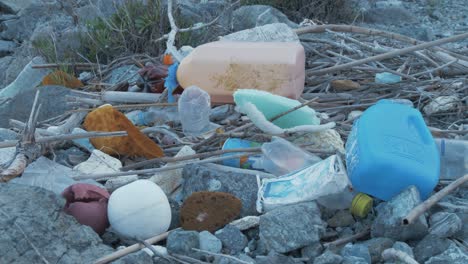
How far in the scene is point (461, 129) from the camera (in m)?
3.31

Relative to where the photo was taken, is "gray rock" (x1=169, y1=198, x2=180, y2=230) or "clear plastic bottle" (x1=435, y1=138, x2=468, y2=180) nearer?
"gray rock" (x1=169, y1=198, x2=180, y2=230)

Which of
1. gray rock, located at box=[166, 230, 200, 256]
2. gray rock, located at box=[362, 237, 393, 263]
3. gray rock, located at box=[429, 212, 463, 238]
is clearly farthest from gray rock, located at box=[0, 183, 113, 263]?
gray rock, located at box=[429, 212, 463, 238]

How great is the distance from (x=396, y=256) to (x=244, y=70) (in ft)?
5.22

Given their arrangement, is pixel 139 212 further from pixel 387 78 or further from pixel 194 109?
pixel 387 78

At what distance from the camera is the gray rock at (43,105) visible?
3848 millimetres

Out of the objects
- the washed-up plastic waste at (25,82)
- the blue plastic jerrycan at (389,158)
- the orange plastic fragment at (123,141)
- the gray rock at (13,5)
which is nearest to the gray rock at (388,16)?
the gray rock at (13,5)

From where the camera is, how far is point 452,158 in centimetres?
292

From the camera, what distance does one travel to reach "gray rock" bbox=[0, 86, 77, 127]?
3848 millimetres

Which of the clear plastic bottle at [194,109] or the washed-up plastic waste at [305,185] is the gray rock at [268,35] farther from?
the washed-up plastic waste at [305,185]

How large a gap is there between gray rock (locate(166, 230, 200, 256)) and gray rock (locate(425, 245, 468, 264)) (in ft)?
2.34

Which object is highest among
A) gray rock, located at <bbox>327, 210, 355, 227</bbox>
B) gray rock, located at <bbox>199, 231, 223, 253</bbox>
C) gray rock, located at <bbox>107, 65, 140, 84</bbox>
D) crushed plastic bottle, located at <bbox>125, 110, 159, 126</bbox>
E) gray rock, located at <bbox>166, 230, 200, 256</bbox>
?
gray rock, located at <bbox>166, 230, 200, 256</bbox>

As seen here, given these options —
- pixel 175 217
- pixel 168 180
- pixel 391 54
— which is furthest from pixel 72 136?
pixel 391 54

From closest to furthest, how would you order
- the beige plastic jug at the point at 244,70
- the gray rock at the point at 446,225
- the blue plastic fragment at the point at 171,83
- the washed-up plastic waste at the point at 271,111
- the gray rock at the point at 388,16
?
1. the gray rock at the point at 446,225
2. the washed-up plastic waste at the point at 271,111
3. the beige plastic jug at the point at 244,70
4. the blue plastic fragment at the point at 171,83
5. the gray rock at the point at 388,16

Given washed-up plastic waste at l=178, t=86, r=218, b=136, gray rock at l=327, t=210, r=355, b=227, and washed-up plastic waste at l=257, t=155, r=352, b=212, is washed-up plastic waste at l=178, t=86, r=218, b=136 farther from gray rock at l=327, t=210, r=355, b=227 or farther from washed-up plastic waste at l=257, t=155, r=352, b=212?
gray rock at l=327, t=210, r=355, b=227
